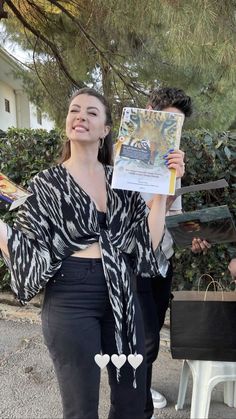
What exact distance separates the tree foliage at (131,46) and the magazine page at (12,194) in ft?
7.99

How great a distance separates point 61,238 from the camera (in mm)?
1443

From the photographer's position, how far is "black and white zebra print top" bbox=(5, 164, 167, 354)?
1.41 meters

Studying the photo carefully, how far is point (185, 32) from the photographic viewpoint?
11.4ft

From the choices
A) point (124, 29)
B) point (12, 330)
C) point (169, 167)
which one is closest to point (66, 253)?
point (169, 167)

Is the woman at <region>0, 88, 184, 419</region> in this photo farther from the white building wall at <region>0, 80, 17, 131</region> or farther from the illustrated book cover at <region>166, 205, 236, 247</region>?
the white building wall at <region>0, 80, 17, 131</region>

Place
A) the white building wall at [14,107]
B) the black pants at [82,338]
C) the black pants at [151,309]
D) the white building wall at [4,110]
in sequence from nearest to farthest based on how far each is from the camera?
1. the black pants at [82,338]
2. the black pants at [151,309]
3. the white building wall at [14,107]
4. the white building wall at [4,110]

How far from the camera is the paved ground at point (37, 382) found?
2340 millimetres

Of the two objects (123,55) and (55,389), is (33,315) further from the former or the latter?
(123,55)

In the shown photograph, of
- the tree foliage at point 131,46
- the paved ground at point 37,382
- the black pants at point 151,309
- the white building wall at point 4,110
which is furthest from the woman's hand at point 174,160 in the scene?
the white building wall at point 4,110

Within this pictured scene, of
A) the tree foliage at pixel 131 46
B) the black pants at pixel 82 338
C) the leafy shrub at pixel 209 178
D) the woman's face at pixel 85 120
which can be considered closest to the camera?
the black pants at pixel 82 338

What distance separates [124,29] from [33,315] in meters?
3.00
